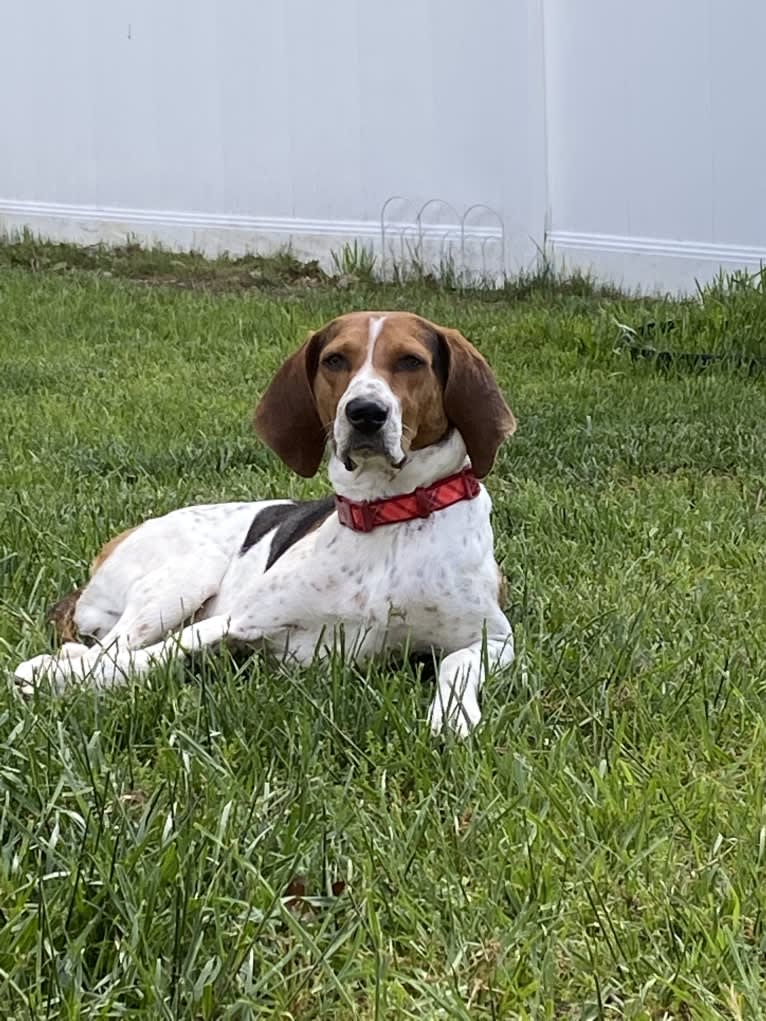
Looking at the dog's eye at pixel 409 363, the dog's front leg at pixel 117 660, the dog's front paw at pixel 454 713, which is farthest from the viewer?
the dog's eye at pixel 409 363

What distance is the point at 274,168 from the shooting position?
38.8 feet

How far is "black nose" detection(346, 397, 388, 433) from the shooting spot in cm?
345

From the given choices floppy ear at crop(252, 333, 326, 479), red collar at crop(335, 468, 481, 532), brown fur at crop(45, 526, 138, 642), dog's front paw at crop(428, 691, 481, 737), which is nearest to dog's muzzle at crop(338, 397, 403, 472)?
red collar at crop(335, 468, 481, 532)

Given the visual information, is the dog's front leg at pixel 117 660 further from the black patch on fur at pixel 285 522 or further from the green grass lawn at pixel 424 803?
the black patch on fur at pixel 285 522

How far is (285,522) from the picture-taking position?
4.18m

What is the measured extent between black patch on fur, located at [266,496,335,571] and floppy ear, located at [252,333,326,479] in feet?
0.50

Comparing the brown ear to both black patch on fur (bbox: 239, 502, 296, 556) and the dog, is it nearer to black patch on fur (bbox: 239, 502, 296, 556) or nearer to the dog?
the dog

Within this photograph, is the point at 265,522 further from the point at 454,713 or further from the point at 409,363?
the point at 454,713

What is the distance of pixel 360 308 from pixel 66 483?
183 inches

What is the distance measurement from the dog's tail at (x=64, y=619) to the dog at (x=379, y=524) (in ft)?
0.23

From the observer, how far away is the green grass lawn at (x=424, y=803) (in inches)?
87.1

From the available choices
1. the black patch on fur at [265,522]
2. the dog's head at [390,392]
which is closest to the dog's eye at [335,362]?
the dog's head at [390,392]

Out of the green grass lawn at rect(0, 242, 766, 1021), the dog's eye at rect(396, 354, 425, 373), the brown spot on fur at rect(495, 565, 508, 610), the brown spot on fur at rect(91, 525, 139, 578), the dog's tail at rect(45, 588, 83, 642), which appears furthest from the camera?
the brown spot on fur at rect(91, 525, 139, 578)

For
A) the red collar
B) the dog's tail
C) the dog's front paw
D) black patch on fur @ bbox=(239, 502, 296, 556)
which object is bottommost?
the dog's tail
